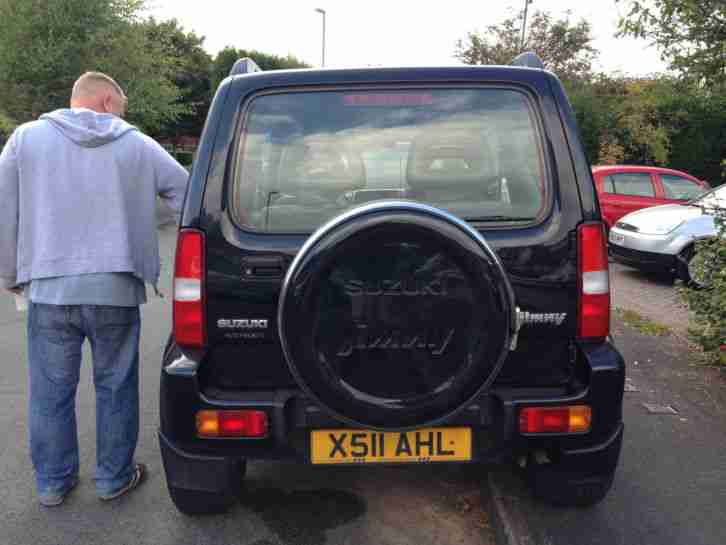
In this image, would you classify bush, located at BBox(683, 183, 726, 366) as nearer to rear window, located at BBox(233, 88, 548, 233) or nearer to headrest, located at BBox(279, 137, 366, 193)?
rear window, located at BBox(233, 88, 548, 233)

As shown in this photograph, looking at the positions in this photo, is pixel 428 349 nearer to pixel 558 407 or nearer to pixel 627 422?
pixel 558 407

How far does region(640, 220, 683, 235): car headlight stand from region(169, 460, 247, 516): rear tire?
26.0ft

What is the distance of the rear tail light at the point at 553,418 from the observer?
8.13 feet

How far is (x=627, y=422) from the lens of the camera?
402 cm

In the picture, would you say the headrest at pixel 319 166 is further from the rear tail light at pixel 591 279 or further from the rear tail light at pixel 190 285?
the rear tail light at pixel 591 279

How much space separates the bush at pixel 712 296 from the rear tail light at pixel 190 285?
368 centimetres

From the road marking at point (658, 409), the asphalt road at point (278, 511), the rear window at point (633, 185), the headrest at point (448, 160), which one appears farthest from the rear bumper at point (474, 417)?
the rear window at point (633, 185)

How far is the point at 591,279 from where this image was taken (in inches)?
98.7

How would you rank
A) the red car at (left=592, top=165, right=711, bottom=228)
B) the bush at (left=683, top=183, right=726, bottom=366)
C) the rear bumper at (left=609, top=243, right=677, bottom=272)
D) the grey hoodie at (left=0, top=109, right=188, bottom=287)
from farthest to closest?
the red car at (left=592, top=165, right=711, bottom=228), the rear bumper at (left=609, top=243, right=677, bottom=272), the bush at (left=683, top=183, right=726, bottom=366), the grey hoodie at (left=0, top=109, right=188, bottom=287)

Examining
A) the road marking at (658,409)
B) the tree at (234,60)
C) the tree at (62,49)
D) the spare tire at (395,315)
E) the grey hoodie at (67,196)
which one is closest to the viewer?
the spare tire at (395,315)

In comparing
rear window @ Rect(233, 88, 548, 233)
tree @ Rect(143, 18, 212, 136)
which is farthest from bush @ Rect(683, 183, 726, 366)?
tree @ Rect(143, 18, 212, 136)

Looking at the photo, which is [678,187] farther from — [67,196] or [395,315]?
[67,196]

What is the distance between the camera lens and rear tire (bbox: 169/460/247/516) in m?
2.80

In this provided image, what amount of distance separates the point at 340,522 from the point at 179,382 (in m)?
1.04
